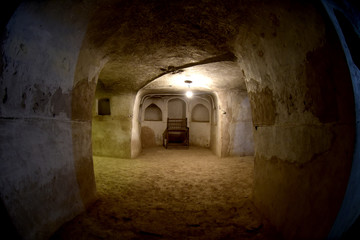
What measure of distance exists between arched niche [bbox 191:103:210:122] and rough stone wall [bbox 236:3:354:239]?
836cm

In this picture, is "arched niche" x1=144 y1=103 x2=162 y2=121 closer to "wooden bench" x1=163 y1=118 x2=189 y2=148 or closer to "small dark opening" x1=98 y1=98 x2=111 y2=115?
"wooden bench" x1=163 y1=118 x2=189 y2=148

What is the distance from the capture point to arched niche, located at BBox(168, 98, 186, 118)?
11.0 m

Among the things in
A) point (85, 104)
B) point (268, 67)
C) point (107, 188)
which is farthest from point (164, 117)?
point (268, 67)

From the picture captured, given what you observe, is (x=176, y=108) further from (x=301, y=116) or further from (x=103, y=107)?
(x=301, y=116)

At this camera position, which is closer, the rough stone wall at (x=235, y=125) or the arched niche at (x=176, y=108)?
the rough stone wall at (x=235, y=125)

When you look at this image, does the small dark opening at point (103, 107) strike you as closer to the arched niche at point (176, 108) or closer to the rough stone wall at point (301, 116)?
the arched niche at point (176, 108)

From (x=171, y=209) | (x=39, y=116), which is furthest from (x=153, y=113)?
(x=39, y=116)

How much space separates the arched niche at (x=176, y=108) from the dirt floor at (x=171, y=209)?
6.81 meters

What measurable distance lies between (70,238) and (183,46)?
327 centimetres

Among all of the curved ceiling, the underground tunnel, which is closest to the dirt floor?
the underground tunnel

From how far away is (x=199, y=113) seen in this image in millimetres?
10836

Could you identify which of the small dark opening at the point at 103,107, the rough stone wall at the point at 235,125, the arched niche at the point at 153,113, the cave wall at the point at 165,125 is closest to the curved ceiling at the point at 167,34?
the rough stone wall at the point at 235,125

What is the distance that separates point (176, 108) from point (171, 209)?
8770 millimetres

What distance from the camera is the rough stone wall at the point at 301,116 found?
1.21 metres
